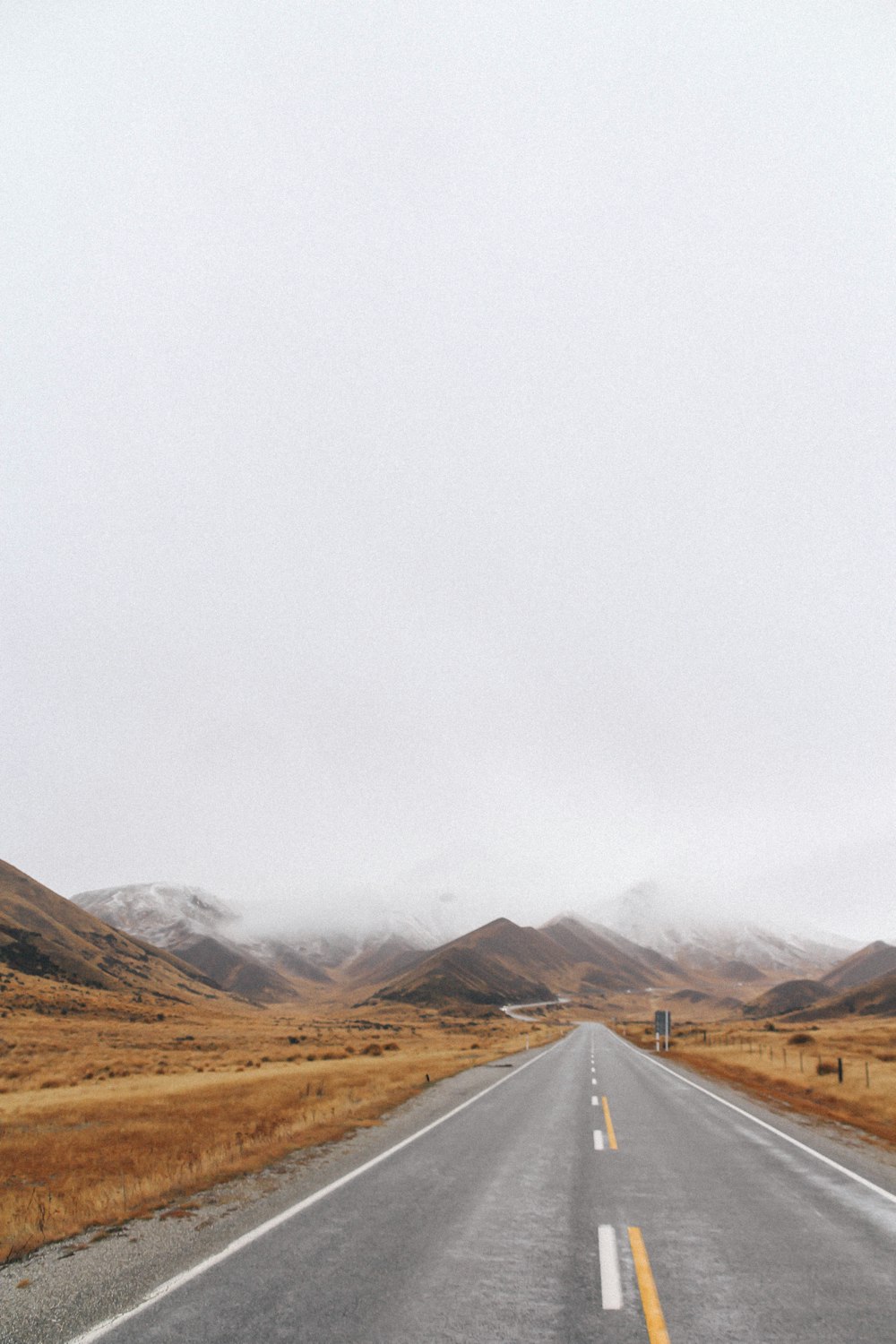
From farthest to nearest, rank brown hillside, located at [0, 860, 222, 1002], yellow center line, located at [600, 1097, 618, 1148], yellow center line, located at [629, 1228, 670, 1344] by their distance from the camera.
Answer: brown hillside, located at [0, 860, 222, 1002]
yellow center line, located at [600, 1097, 618, 1148]
yellow center line, located at [629, 1228, 670, 1344]

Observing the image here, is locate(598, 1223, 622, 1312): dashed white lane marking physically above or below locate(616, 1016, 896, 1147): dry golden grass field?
above

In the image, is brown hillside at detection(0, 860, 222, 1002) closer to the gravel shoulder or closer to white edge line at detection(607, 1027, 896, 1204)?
white edge line at detection(607, 1027, 896, 1204)

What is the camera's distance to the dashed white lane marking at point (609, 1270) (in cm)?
621

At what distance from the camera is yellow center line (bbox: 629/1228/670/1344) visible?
18.3 ft

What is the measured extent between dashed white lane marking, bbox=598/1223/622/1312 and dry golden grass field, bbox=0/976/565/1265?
6.09 m

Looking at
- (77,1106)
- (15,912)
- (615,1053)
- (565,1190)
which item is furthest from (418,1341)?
(15,912)

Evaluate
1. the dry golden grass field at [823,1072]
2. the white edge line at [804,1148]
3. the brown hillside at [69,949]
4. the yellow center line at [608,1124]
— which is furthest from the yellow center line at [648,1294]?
the brown hillside at [69,949]

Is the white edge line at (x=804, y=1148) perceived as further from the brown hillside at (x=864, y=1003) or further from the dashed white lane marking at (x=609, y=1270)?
the brown hillside at (x=864, y=1003)

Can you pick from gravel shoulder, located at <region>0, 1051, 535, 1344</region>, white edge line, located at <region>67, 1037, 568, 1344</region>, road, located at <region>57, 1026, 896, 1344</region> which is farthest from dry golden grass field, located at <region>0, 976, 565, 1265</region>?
road, located at <region>57, 1026, 896, 1344</region>

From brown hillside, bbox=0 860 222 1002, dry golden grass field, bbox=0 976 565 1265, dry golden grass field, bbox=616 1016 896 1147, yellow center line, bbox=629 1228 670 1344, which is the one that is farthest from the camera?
brown hillside, bbox=0 860 222 1002

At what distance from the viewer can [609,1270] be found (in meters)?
7.02

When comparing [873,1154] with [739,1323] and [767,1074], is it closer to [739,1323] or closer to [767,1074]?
[739,1323]

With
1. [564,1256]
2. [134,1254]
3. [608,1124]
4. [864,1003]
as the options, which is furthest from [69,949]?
[864,1003]

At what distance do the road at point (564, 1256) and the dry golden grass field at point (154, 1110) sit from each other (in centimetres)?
300
